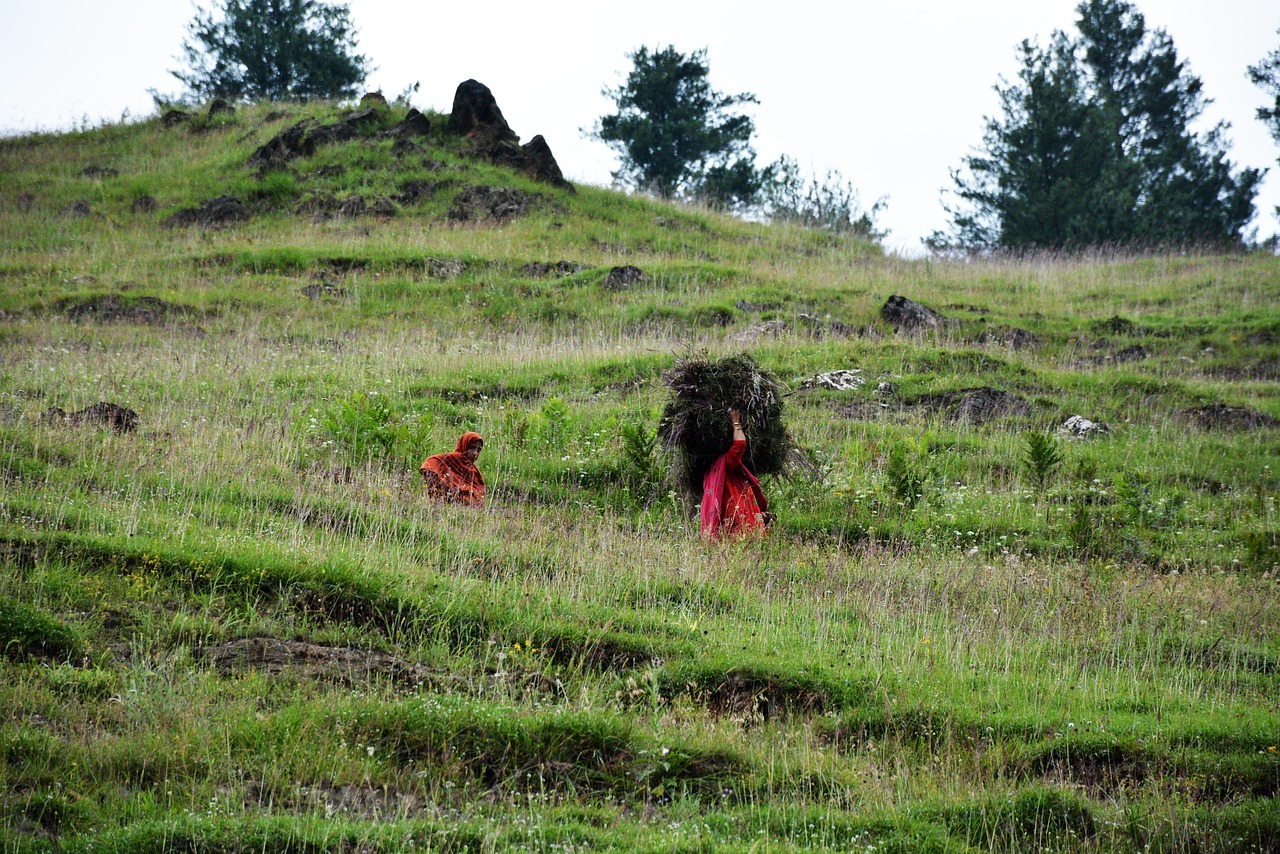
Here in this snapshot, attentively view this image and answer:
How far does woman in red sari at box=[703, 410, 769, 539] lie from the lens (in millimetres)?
9680

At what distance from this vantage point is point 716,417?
1006cm

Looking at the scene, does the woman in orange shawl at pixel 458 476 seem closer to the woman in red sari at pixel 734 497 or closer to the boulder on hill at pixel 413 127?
the woman in red sari at pixel 734 497

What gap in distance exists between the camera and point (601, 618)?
7074 millimetres

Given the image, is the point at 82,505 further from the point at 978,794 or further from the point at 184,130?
the point at 184,130

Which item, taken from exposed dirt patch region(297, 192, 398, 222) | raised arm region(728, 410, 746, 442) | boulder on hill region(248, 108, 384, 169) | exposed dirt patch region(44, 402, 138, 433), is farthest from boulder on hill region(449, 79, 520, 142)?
raised arm region(728, 410, 746, 442)

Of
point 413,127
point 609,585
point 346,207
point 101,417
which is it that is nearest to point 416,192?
point 346,207

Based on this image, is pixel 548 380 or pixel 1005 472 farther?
pixel 548 380

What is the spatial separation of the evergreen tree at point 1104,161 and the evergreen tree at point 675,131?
29.1 ft

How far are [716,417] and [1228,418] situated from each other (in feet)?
30.6

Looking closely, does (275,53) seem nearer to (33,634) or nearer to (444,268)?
(444,268)

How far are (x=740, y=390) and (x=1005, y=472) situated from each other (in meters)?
4.46

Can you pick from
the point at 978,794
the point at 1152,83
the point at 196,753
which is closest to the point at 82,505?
the point at 196,753

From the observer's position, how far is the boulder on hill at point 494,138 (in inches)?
1142

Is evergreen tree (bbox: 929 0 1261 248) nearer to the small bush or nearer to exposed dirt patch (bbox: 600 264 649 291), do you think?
exposed dirt patch (bbox: 600 264 649 291)
